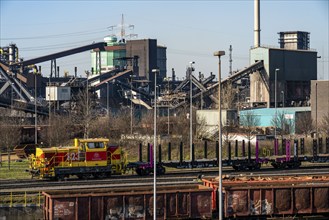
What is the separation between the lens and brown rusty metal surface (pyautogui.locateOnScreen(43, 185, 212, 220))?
1092 inches

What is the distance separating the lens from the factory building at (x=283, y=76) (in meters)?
107

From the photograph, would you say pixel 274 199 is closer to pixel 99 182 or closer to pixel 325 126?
pixel 99 182

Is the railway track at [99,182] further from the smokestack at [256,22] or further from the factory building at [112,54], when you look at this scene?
the factory building at [112,54]

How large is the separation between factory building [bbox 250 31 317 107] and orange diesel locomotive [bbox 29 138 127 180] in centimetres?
6588

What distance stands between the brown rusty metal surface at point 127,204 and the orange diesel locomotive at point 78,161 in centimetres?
1349

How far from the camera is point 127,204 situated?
93.3 ft

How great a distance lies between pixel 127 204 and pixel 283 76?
83.5m

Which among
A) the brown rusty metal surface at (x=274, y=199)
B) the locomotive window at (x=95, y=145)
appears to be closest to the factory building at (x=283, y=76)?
the locomotive window at (x=95, y=145)

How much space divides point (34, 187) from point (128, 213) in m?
13.2

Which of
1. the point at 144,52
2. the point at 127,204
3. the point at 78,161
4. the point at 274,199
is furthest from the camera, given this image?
the point at 144,52

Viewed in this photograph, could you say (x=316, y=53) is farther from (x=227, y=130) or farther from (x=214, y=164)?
(x=214, y=164)

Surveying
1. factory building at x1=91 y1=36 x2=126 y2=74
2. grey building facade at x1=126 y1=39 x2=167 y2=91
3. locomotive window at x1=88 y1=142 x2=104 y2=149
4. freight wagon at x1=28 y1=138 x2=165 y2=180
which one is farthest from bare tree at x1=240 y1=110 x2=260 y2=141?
factory building at x1=91 y1=36 x2=126 y2=74

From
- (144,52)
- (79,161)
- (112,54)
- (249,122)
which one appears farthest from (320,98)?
(112,54)

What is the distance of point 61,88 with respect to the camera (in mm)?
98750
